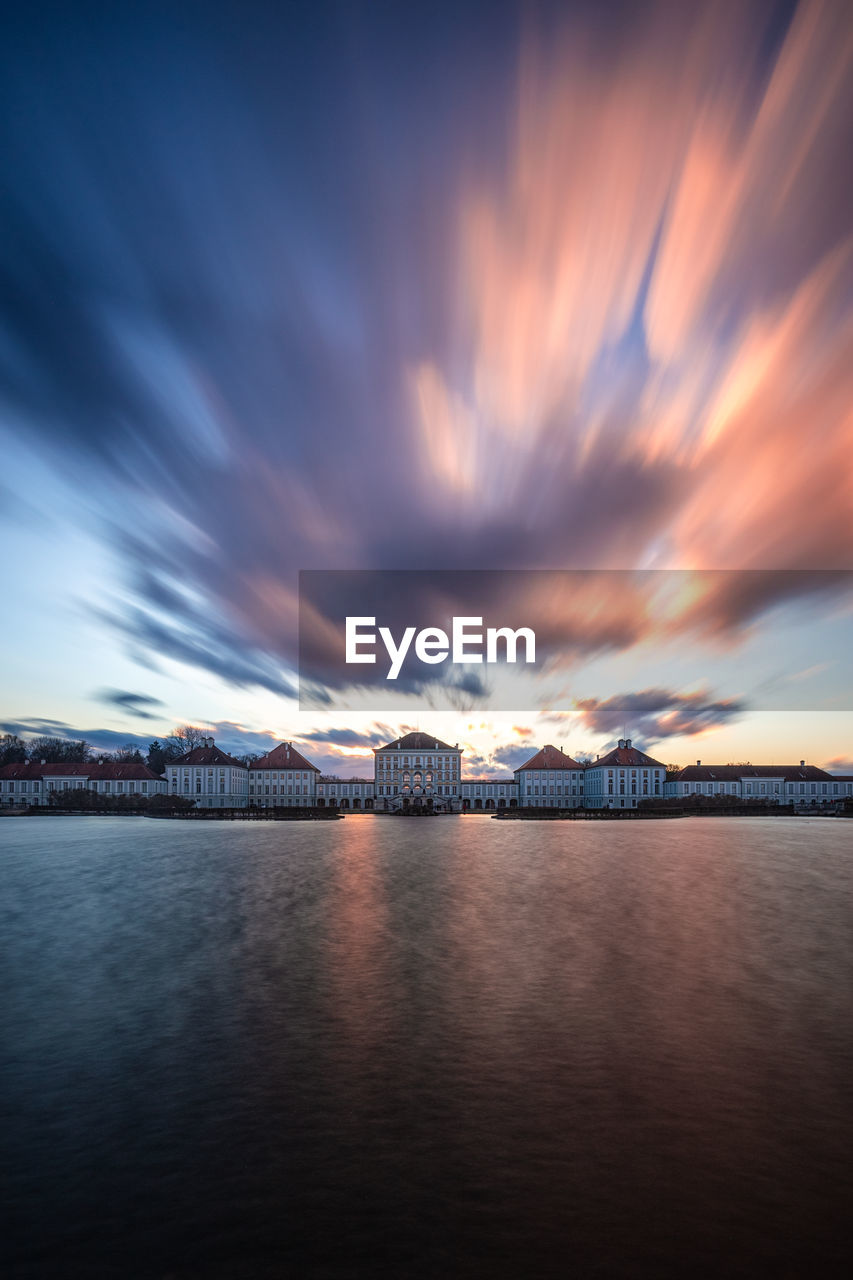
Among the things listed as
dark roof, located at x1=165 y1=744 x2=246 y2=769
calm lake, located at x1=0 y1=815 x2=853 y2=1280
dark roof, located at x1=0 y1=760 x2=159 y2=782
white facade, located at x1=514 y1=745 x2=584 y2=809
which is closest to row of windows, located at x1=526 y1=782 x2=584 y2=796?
white facade, located at x1=514 y1=745 x2=584 y2=809

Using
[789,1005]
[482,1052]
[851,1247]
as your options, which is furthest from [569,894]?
[851,1247]

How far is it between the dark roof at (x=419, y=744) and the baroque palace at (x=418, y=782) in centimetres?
19

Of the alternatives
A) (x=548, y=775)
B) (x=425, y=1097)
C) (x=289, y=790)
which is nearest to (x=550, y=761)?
(x=548, y=775)

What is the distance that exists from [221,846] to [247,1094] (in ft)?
161

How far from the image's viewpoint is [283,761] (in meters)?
151

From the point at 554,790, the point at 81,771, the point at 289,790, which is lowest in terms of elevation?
the point at 554,790

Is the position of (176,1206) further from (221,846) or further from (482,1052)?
(221,846)

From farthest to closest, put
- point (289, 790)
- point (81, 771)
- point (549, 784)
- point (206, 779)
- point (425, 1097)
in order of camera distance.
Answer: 1. point (549, 784)
2. point (289, 790)
3. point (81, 771)
4. point (206, 779)
5. point (425, 1097)

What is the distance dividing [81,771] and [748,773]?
134 m

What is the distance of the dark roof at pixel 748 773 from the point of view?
15600 centimetres

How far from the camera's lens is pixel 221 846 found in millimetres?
56188

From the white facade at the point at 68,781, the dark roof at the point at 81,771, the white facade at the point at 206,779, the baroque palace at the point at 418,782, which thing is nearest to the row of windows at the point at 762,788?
the baroque palace at the point at 418,782

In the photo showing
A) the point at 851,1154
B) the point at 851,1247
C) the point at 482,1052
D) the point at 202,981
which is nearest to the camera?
the point at 851,1247

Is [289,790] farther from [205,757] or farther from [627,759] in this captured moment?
[627,759]
